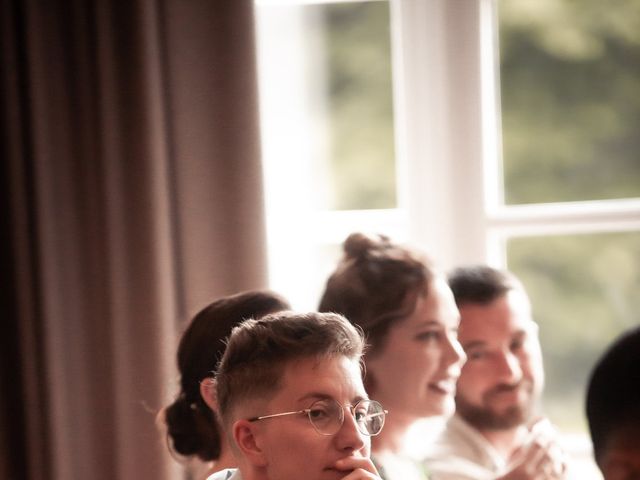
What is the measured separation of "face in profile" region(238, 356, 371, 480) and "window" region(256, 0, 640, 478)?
1239 millimetres

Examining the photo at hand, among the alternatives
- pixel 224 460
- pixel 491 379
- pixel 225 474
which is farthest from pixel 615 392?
pixel 491 379

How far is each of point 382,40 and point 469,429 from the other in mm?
1253

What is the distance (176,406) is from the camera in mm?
1640

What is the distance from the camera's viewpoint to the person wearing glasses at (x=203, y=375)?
5.17ft

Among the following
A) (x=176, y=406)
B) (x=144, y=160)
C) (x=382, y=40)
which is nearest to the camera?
(x=176, y=406)

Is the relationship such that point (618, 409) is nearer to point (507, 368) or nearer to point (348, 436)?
point (348, 436)

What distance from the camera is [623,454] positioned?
99cm

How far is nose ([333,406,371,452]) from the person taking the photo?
1.23 metres

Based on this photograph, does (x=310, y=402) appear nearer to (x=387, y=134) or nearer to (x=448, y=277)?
(x=448, y=277)

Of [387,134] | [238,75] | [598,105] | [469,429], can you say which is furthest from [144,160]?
[598,105]

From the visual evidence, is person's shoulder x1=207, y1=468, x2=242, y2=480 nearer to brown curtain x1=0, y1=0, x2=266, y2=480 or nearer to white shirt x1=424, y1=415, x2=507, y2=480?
white shirt x1=424, y1=415, x2=507, y2=480

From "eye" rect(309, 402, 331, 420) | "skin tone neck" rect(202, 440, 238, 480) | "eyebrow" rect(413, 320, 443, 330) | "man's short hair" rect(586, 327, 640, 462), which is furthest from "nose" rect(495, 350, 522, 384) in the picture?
"man's short hair" rect(586, 327, 640, 462)

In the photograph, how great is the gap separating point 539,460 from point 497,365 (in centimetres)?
26

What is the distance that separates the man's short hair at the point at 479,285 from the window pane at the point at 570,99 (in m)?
0.75
